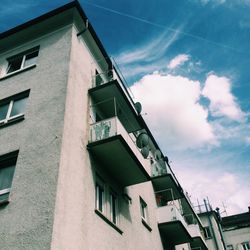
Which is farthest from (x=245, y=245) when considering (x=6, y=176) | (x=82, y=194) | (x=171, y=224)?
(x=6, y=176)

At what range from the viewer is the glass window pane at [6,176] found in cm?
902

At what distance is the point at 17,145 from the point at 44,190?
230cm

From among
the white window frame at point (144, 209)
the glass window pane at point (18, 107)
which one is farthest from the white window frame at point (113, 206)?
the glass window pane at point (18, 107)

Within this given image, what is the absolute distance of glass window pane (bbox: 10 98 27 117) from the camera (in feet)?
37.4

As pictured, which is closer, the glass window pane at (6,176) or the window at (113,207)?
the glass window pane at (6,176)

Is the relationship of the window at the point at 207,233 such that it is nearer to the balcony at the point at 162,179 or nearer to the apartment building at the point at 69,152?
the balcony at the point at 162,179

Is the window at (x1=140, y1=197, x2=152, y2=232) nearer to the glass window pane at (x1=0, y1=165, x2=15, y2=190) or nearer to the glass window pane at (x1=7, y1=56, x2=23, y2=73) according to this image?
the glass window pane at (x1=0, y1=165, x2=15, y2=190)

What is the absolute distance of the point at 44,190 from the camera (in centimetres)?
809

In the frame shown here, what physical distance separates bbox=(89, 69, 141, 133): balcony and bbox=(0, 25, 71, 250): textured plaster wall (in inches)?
73.9

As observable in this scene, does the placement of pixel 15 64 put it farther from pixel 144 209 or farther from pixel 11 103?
pixel 144 209

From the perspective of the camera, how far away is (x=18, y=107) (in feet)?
38.1

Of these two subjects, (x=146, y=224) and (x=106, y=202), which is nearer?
(x=106, y=202)

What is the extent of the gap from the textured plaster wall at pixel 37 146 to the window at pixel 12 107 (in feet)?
0.88

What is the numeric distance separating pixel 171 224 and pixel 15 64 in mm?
10820
